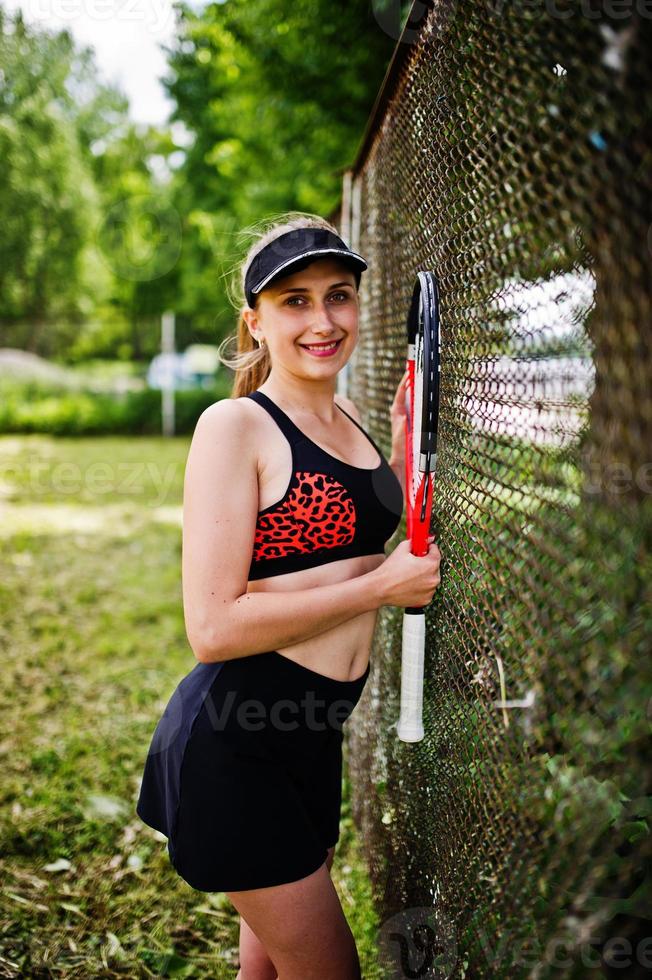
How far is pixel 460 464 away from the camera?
1.66 metres

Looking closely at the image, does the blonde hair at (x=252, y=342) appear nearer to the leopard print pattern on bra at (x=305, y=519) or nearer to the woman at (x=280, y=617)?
the woman at (x=280, y=617)

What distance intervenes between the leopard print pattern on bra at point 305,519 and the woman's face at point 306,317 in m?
0.29

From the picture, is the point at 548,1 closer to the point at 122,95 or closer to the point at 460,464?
the point at 460,464

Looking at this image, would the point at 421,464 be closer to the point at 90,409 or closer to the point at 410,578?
the point at 410,578

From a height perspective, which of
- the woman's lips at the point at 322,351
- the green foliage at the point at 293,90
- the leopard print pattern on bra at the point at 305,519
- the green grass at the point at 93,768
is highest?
the green foliage at the point at 293,90

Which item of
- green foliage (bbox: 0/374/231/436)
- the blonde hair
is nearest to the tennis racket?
the blonde hair

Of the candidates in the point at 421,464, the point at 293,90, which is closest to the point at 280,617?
the point at 421,464

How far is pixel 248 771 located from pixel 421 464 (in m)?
0.77

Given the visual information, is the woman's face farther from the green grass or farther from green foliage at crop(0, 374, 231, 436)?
green foliage at crop(0, 374, 231, 436)

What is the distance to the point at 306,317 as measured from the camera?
6.09ft

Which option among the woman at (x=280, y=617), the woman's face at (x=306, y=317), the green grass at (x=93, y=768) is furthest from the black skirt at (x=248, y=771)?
the green grass at (x=93, y=768)

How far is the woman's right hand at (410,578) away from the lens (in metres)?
1.68

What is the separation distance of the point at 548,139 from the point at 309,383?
98cm

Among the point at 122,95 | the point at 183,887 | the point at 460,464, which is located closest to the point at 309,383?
the point at 460,464
